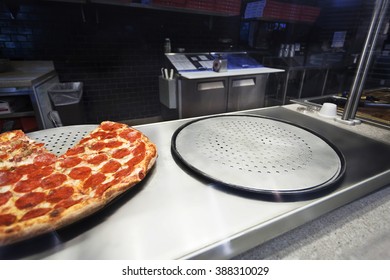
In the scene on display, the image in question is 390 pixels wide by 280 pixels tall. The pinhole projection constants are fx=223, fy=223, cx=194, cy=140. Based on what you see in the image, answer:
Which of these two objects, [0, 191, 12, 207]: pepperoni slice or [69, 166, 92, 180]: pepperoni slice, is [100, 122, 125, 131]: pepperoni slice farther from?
[0, 191, 12, 207]: pepperoni slice

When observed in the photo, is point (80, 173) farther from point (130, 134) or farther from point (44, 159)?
point (130, 134)

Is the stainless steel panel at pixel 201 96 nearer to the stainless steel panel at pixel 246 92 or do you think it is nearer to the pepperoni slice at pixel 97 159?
the stainless steel panel at pixel 246 92

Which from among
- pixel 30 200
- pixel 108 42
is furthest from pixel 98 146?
pixel 108 42

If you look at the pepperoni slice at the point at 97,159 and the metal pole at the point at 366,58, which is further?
the metal pole at the point at 366,58

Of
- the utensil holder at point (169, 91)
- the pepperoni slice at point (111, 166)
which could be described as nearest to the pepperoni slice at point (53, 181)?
the pepperoni slice at point (111, 166)

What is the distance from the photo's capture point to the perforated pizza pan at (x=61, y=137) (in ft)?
2.39

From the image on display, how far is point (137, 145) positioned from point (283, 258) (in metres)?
0.51

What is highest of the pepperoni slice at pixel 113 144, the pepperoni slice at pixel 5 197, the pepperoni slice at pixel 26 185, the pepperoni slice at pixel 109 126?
the pepperoni slice at pixel 109 126

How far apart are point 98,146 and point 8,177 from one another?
0.24 meters

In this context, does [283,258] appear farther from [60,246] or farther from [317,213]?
[60,246]

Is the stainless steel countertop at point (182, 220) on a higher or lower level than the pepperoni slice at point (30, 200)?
higher

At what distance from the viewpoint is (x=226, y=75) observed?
2928 mm

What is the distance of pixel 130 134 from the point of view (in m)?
0.82

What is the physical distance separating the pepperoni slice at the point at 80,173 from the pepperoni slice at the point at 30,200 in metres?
0.09
